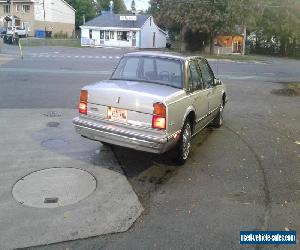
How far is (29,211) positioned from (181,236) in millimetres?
1881

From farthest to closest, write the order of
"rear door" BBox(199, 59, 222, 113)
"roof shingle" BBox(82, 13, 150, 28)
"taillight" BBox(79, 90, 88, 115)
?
"roof shingle" BBox(82, 13, 150, 28), "rear door" BBox(199, 59, 222, 113), "taillight" BBox(79, 90, 88, 115)

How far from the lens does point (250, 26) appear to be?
162 ft

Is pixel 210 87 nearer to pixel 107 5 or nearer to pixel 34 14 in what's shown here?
pixel 34 14

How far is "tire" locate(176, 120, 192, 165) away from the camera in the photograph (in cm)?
659

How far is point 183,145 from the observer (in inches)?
263

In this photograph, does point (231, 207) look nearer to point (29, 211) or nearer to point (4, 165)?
point (29, 211)

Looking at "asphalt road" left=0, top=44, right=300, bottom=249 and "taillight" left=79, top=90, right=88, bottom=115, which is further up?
"taillight" left=79, top=90, right=88, bottom=115

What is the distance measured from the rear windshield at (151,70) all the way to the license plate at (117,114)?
104 cm

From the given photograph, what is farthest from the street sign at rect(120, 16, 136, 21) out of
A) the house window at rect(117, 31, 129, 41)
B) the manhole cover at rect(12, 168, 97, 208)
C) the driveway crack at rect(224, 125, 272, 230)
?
the manhole cover at rect(12, 168, 97, 208)

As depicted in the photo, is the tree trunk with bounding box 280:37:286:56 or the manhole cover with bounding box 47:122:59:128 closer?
the manhole cover with bounding box 47:122:59:128

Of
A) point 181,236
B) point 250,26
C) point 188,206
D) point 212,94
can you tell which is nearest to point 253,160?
point 212,94

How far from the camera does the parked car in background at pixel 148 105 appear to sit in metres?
5.95

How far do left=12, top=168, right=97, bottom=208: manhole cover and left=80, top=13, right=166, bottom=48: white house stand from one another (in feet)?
176

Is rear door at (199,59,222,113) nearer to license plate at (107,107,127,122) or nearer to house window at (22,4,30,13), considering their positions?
license plate at (107,107,127,122)
